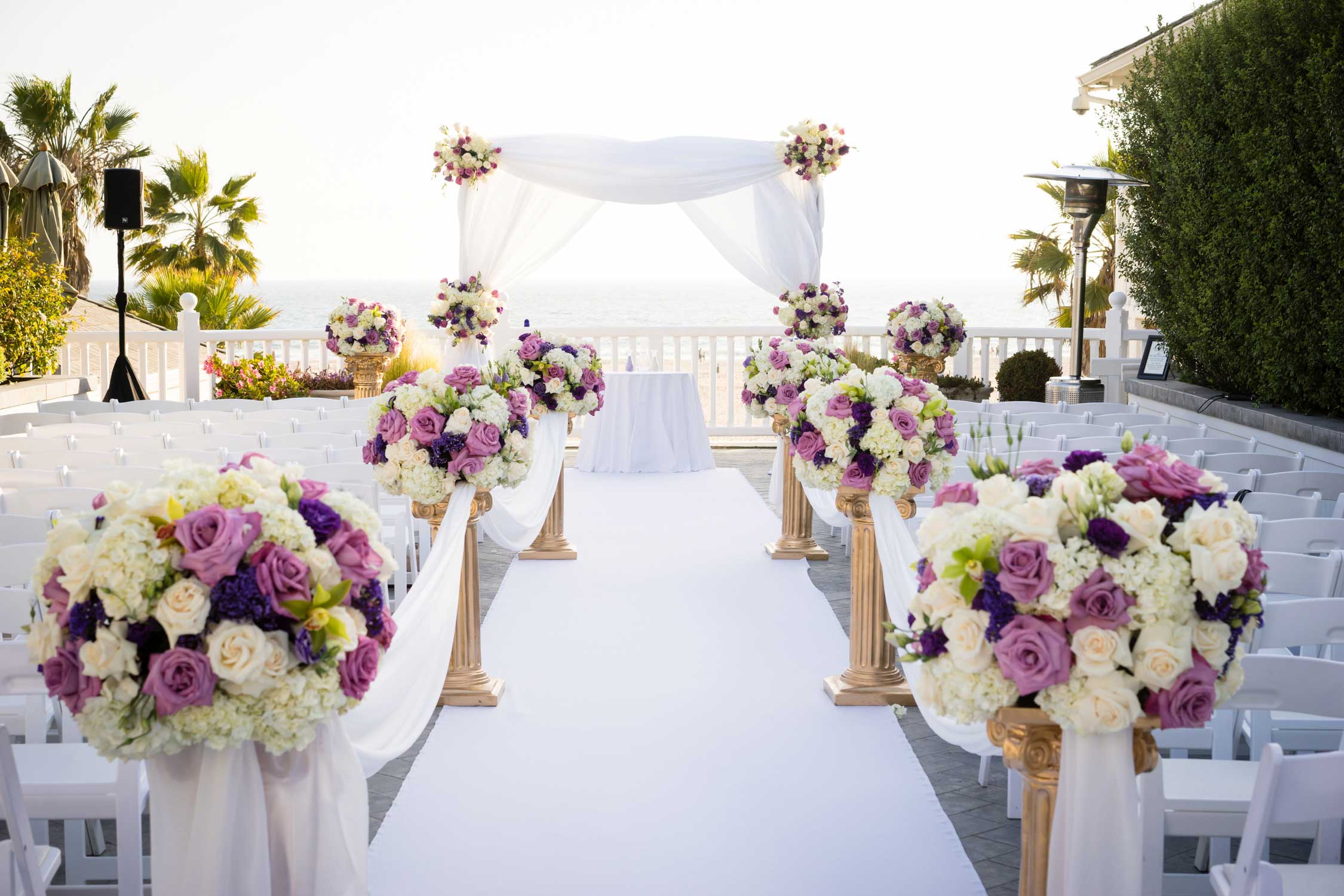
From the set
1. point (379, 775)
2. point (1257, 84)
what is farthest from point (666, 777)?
point (1257, 84)

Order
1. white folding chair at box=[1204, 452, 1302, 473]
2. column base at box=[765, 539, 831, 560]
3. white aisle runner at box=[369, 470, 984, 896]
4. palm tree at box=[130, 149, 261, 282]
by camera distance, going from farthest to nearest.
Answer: palm tree at box=[130, 149, 261, 282]
column base at box=[765, 539, 831, 560]
white folding chair at box=[1204, 452, 1302, 473]
white aisle runner at box=[369, 470, 984, 896]

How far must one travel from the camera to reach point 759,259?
9.16 m

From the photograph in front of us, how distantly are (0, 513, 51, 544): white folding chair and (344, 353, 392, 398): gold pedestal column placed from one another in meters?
5.67

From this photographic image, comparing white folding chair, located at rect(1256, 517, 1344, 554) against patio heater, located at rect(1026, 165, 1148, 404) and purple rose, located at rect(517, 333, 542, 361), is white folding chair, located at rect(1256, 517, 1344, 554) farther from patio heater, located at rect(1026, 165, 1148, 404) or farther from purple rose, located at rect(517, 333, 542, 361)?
patio heater, located at rect(1026, 165, 1148, 404)

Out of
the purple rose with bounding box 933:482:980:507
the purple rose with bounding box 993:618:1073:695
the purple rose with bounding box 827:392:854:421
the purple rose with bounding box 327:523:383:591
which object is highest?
the purple rose with bounding box 827:392:854:421

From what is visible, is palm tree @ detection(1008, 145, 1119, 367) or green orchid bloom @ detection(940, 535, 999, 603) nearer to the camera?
green orchid bloom @ detection(940, 535, 999, 603)

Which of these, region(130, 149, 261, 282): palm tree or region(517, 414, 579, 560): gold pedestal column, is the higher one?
region(130, 149, 261, 282): palm tree

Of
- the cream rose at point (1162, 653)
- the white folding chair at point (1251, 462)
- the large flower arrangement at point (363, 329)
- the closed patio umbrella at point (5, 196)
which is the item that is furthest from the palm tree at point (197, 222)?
the cream rose at point (1162, 653)

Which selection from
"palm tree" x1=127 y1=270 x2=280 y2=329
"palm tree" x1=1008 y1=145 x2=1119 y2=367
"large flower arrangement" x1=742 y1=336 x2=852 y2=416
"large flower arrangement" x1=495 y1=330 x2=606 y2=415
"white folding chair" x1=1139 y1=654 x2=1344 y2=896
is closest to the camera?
"white folding chair" x1=1139 y1=654 x2=1344 y2=896

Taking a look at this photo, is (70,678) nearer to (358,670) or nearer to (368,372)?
(358,670)

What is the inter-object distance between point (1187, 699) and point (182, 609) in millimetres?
1653

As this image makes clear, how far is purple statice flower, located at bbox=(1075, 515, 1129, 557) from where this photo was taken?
1.92 metres

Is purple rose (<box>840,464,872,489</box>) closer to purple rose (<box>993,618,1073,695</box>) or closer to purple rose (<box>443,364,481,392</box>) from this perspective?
purple rose (<box>443,364,481,392</box>)

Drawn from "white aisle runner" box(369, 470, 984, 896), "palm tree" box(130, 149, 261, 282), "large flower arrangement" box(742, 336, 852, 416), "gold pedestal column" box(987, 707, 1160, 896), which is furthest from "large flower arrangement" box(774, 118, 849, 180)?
"palm tree" box(130, 149, 261, 282)
